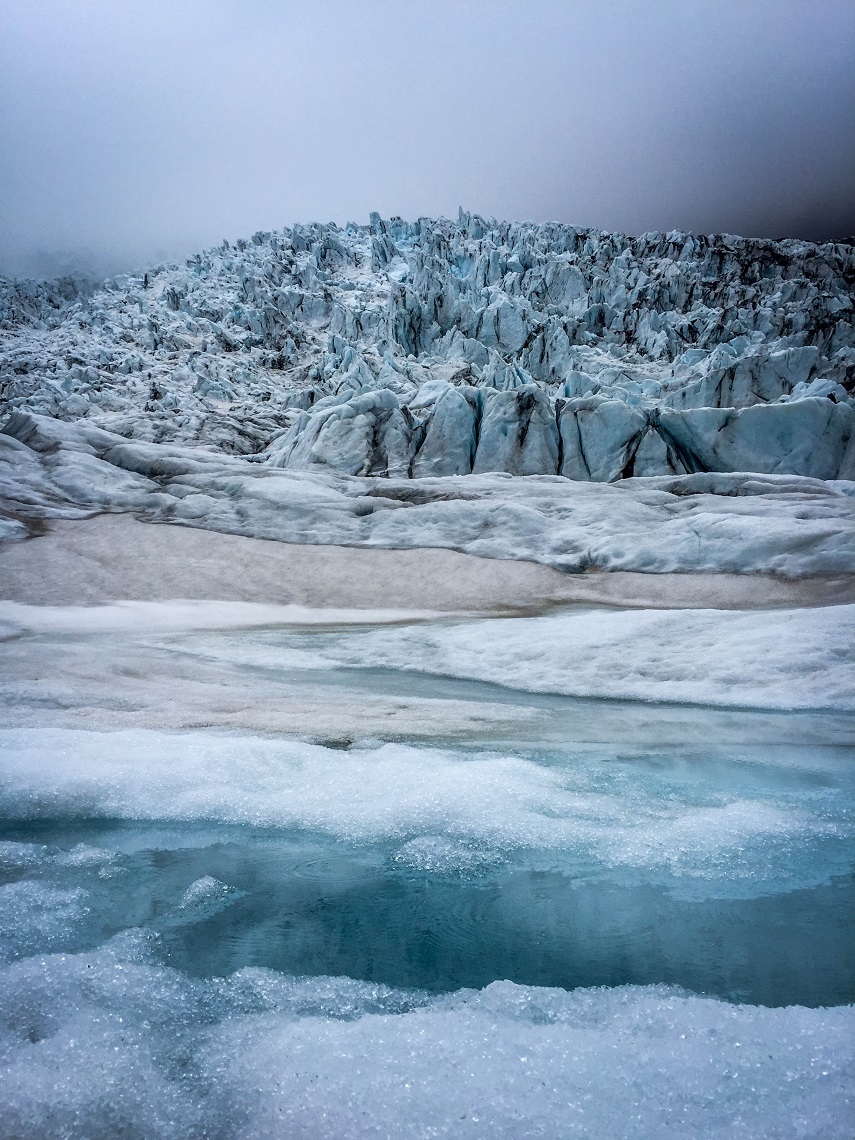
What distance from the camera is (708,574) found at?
8.37 m

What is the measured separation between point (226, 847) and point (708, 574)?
295 inches

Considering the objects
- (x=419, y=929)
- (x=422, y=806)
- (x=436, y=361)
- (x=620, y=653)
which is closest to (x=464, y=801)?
(x=422, y=806)

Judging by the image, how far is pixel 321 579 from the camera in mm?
9016

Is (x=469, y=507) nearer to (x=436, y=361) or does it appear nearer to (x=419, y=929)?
(x=419, y=929)

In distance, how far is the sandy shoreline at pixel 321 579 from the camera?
782 centimetres

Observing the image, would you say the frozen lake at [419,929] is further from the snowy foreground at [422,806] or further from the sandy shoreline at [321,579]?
the sandy shoreline at [321,579]

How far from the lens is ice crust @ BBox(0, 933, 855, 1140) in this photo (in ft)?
4.12

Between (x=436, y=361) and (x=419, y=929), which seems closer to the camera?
(x=419, y=929)

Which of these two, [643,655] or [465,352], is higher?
[465,352]

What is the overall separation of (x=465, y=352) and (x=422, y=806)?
46218 mm

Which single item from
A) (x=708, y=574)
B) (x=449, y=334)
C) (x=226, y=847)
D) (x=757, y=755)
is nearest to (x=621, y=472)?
(x=708, y=574)

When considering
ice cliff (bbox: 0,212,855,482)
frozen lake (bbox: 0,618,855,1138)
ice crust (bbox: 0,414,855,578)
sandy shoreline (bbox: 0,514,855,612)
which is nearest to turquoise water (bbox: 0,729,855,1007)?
frozen lake (bbox: 0,618,855,1138)

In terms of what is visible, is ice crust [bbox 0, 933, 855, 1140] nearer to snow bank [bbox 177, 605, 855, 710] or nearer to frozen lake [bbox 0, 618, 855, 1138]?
frozen lake [bbox 0, 618, 855, 1138]

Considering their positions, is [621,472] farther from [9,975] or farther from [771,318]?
[771,318]
